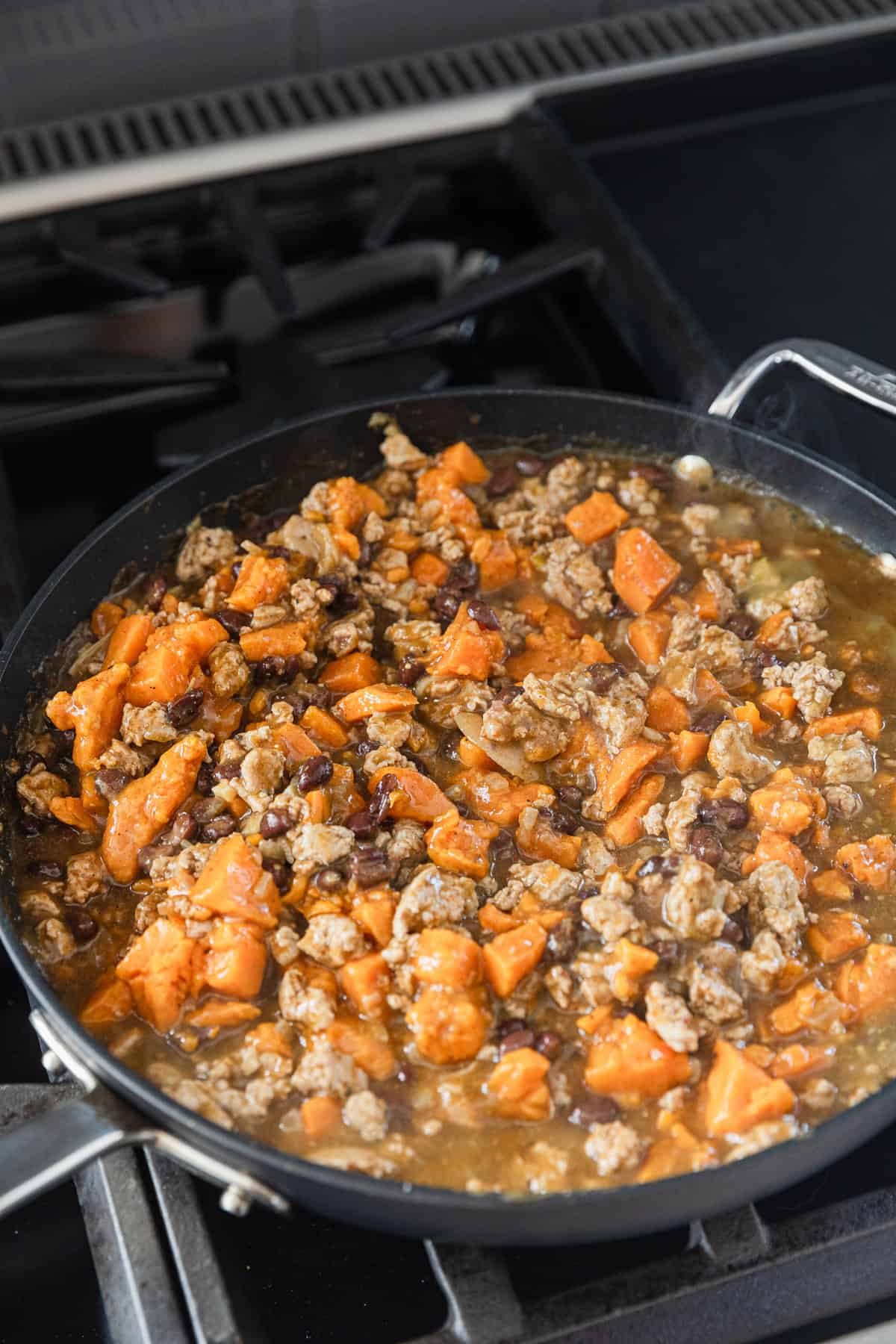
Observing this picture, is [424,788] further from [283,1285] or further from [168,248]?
[168,248]

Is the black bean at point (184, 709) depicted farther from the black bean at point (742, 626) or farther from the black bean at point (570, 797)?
the black bean at point (742, 626)

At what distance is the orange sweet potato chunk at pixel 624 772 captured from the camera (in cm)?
214

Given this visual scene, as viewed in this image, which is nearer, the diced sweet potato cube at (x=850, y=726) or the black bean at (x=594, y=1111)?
the black bean at (x=594, y=1111)

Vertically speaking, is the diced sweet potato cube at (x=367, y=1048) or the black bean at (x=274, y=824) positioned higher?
the black bean at (x=274, y=824)

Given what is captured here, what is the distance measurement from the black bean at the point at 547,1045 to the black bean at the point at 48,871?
741mm

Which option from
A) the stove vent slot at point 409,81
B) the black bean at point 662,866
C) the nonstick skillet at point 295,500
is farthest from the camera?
the stove vent slot at point 409,81

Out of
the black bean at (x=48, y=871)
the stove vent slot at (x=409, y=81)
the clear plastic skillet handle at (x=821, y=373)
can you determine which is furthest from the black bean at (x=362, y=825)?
the stove vent slot at (x=409, y=81)

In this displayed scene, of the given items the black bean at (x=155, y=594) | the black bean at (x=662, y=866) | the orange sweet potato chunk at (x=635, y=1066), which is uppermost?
the black bean at (x=155, y=594)

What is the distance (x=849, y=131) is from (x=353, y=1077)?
2.61 metres

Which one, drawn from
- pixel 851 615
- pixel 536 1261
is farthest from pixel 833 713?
pixel 536 1261

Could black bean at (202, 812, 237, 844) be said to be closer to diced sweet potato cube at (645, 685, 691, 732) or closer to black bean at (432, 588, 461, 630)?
black bean at (432, 588, 461, 630)

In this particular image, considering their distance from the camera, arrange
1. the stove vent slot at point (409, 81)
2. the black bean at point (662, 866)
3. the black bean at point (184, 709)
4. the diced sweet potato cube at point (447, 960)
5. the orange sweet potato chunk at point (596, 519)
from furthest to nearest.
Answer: the stove vent slot at point (409, 81) < the orange sweet potato chunk at point (596, 519) < the black bean at point (184, 709) < the black bean at point (662, 866) < the diced sweet potato cube at point (447, 960)

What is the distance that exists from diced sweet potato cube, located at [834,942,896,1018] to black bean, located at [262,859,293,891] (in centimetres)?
79

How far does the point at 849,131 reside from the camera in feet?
11.0
